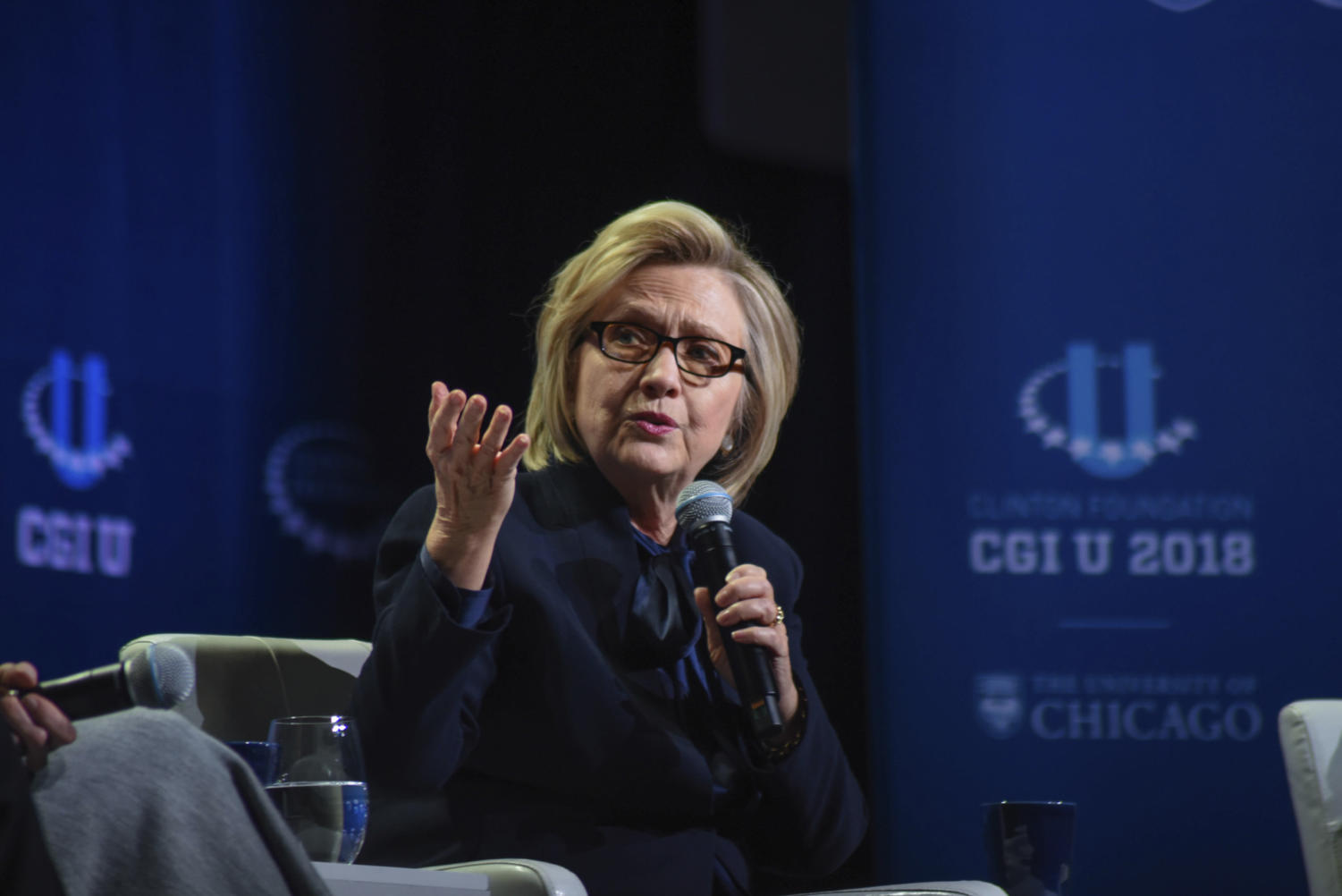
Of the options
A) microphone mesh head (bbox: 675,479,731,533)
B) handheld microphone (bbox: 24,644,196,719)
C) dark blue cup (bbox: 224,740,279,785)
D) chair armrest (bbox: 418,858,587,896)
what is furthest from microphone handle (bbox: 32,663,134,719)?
microphone mesh head (bbox: 675,479,731,533)

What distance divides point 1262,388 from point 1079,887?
3.98ft

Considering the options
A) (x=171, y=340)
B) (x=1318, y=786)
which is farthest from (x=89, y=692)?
(x=171, y=340)

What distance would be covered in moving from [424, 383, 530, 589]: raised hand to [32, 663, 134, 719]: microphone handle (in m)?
0.53

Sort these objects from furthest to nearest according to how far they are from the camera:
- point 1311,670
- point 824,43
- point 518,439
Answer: point 824,43 → point 1311,670 → point 518,439

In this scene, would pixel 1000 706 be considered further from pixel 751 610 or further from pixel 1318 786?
pixel 751 610

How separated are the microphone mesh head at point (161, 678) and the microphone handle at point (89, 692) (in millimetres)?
132

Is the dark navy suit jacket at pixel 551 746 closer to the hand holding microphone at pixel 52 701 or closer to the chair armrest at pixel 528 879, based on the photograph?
the chair armrest at pixel 528 879

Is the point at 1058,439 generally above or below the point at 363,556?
above

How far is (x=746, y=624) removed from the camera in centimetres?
165

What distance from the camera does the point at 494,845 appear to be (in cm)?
165

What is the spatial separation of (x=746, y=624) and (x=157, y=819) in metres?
0.84

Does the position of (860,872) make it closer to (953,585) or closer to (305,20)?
(953,585)

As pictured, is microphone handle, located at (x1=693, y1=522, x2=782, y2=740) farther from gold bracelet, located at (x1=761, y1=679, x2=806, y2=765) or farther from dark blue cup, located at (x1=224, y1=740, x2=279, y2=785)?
dark blue cup, located at (x1=224, y1=740, x2=279, y2=785)

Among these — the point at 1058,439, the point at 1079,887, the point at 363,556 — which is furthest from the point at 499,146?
the point at 1079,887
